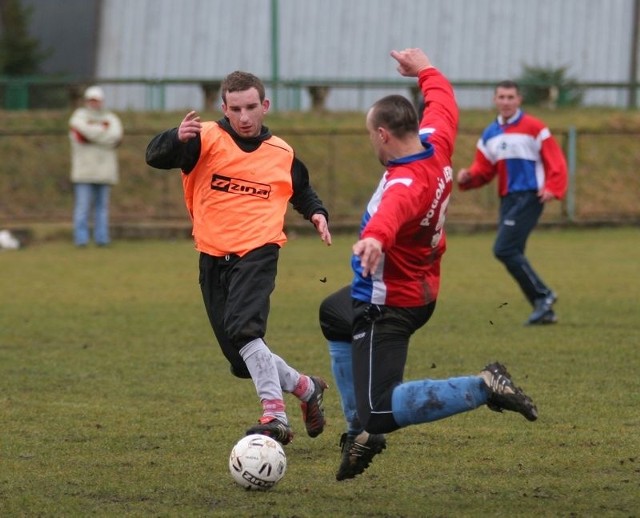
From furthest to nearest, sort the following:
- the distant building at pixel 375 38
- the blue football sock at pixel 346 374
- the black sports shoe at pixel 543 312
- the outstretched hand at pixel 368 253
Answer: the distant building at pixel 375 38 < the black sports shoe at pixel 543 312 < the blue football sock at pixel 346 374 < the outstretched hand at pixel 368 253

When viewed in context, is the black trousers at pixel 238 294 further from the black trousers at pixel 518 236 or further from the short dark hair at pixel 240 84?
the black trousers at pixel 518 236

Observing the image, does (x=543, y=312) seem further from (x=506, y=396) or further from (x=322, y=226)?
(x=506, y=396)

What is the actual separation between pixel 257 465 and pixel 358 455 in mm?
453

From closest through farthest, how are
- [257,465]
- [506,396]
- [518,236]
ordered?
[506,396] < [257,465] < [518,236]

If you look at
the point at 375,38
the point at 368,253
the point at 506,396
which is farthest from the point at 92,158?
the point at 375,38

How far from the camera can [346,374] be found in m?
5.66

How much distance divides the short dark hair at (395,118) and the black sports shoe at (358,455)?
1.34 metres

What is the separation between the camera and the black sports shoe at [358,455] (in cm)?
546

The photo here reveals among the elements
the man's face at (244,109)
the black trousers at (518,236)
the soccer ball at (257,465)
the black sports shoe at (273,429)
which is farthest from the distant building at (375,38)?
the soccer ball at (257,465)

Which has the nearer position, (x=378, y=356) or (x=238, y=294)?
(x=378, y=356)

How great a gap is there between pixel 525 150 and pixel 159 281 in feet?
16.0

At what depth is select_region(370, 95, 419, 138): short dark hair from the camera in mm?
5125

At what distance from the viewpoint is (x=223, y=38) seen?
30609 millimetres

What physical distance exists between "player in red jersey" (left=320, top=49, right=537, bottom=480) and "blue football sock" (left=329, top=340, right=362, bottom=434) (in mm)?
163
